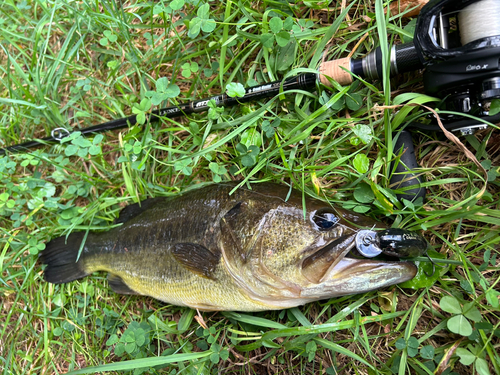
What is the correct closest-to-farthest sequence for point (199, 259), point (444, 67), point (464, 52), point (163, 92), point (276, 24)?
point (464, 52) < point (444, 67) < point (199, 259) < point (276, 24) < point (163, 92)

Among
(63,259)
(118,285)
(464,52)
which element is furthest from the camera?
(63,259)

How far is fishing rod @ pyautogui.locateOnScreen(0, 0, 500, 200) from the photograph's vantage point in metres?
1.58

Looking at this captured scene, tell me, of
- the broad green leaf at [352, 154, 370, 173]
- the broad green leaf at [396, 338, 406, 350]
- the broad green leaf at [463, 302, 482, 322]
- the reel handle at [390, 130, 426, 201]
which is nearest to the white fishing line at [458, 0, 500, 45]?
the reel handle at [390, 130, 426, 201]

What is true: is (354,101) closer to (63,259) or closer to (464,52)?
(464,52)

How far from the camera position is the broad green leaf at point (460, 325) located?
6.41 ft

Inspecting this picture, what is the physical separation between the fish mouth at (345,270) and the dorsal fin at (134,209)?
4.45 feet

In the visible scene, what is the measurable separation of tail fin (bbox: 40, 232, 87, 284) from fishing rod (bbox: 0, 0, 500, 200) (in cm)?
187

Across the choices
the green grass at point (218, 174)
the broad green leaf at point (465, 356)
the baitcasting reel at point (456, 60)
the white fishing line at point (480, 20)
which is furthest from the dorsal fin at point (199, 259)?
the white fishing line at point (480, 20)

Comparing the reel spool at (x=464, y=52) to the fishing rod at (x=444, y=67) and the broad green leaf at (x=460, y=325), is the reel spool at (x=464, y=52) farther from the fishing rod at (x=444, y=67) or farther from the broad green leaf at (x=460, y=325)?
the broad green leaf at (x=460, y=325)

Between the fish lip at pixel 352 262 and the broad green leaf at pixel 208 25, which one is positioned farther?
the broad green leaf at pixel 208 25

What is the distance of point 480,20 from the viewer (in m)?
1.59

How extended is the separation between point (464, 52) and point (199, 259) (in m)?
1.84

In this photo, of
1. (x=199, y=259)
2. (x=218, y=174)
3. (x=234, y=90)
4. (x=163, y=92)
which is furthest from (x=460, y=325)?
(x=163, y=92)

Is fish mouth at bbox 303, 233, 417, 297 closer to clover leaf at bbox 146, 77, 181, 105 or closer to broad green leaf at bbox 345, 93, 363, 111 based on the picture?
broad green leaf at bbox 345, 93, 363, 111
